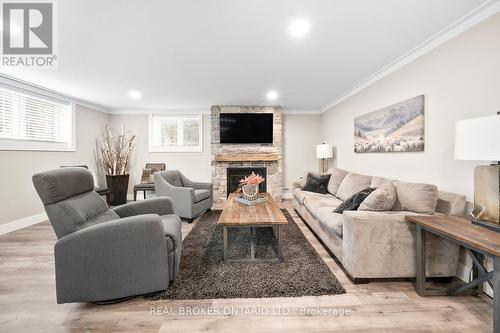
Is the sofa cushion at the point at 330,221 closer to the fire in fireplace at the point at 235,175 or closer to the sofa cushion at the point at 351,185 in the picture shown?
the sofa cushion at the point at 351,185

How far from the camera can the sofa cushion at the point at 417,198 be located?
6.70 ft

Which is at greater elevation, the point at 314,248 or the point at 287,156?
the point at 287,156

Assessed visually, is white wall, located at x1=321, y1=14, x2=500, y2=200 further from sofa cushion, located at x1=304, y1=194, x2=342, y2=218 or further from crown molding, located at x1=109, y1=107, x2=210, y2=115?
crown molding, located at x1=109, y1=107, x2=210, y2=115

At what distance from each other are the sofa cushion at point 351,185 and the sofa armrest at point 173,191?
8.33 ft

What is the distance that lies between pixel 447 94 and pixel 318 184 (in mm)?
2290

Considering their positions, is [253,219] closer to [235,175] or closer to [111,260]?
[111,260]

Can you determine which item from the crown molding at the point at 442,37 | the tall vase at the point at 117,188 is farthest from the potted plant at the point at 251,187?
the tall vase at the point at 117,188

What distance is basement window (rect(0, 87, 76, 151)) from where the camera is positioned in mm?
3250

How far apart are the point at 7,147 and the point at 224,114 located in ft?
12.3

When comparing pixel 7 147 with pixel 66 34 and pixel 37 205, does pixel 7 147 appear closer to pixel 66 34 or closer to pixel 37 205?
pixel 37 205

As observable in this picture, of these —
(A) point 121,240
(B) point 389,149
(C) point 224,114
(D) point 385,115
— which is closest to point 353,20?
(D) point 385,115

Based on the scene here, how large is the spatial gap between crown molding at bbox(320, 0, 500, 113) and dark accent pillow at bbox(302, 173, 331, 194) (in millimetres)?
1782

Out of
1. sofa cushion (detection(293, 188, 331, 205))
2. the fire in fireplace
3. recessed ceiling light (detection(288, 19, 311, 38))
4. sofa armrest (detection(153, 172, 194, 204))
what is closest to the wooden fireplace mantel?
the fire in fireplace

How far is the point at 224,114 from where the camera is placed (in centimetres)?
516
